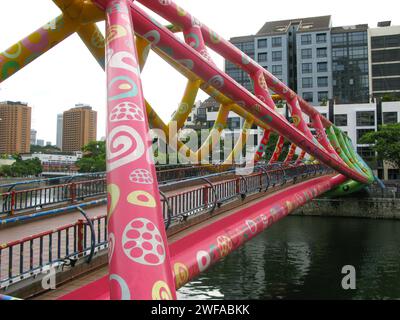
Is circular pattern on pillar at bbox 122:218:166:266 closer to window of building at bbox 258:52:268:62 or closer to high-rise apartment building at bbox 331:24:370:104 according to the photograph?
high-rise apartment building at bbox 331:24:370:104

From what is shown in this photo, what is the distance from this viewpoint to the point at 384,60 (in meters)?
57.2

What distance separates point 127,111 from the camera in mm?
4102

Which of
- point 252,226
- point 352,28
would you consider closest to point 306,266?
point 252,226

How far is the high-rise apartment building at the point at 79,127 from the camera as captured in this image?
8812 centimetres

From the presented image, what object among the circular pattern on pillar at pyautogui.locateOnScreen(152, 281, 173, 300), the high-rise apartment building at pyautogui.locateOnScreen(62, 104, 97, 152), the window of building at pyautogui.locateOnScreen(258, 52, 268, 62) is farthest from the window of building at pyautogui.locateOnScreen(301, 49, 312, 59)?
the circular pattern on pillar at pyautogui.locateOnScreen(152, 281, 173, 300)

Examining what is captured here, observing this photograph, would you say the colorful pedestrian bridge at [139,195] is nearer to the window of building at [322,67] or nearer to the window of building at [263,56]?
the window of building at [322,67]

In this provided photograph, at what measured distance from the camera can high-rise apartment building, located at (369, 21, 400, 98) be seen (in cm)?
5650

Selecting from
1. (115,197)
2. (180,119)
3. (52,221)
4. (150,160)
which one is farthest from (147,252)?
(180,119)

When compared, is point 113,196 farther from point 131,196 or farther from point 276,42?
point 276,42

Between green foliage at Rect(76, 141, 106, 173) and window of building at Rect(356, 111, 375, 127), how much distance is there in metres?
28.2

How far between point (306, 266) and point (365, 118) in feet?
107

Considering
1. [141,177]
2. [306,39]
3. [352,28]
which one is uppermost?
[352,28]

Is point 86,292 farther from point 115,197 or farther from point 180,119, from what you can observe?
point 180,119

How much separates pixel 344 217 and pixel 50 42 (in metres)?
29.0
